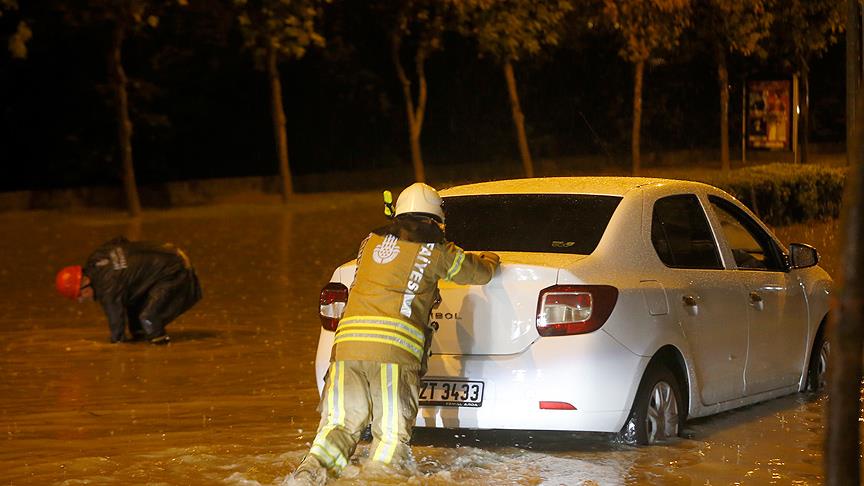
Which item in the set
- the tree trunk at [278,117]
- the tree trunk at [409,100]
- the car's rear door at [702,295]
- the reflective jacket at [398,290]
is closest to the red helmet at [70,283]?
the car's rear door at [702,295]

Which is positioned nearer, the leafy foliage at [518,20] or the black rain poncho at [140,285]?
the black rain poncho at [140,285]

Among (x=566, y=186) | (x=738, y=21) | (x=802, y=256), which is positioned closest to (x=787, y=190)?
(x=738, y=21)

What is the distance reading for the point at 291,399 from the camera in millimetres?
9852

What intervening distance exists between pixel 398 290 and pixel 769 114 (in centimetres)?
2232

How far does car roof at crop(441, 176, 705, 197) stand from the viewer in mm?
8336

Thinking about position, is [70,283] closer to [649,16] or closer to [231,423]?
[231,423]

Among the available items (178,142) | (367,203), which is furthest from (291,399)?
(178,142)

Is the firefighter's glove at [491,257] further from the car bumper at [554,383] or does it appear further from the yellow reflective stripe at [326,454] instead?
the yellow reflective stripe at [326,454]

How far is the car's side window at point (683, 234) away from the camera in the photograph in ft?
27.1

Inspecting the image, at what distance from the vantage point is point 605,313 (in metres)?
7.45

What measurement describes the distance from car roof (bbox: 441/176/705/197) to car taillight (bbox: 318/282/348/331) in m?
1.10

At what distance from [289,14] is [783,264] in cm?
1143

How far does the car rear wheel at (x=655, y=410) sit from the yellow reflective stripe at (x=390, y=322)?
131cm

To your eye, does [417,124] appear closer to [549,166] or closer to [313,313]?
[549,166]
